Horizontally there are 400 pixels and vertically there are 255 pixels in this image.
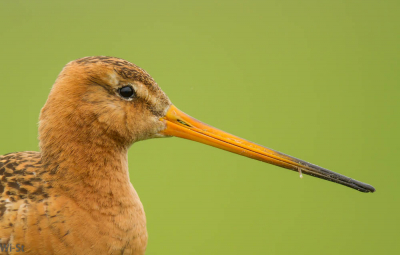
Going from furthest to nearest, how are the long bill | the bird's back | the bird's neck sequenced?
the long bill < the bird's neck < the bird's back

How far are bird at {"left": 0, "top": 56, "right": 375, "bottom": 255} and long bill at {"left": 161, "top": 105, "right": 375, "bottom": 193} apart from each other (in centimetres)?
11

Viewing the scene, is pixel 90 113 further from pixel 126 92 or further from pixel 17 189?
pixel 17 189

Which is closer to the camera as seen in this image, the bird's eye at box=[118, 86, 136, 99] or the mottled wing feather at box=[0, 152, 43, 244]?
the mottled wing feather at box=[0, 152, 43, 244]

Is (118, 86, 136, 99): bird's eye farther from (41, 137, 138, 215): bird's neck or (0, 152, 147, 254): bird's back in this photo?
(0, 152, 147, 254): bird's back

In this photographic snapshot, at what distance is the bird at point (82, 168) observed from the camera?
2225 millimetres

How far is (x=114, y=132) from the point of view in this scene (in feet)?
7.67

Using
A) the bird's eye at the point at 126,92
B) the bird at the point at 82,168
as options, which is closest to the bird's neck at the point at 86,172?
the bird at the point at 82,168

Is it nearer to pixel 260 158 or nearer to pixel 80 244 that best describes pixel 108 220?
pixel 80 244

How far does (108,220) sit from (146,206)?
2.76 metres

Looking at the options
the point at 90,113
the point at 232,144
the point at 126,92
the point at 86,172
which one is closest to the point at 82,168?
the point at 86,172

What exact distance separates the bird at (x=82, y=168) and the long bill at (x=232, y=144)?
0.36ft

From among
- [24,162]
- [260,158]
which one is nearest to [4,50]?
[24,162]

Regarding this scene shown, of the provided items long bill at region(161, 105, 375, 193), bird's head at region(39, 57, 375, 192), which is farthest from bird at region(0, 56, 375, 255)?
long bill at region(161, 105, 375, 193)

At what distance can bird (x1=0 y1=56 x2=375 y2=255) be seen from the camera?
222cm
